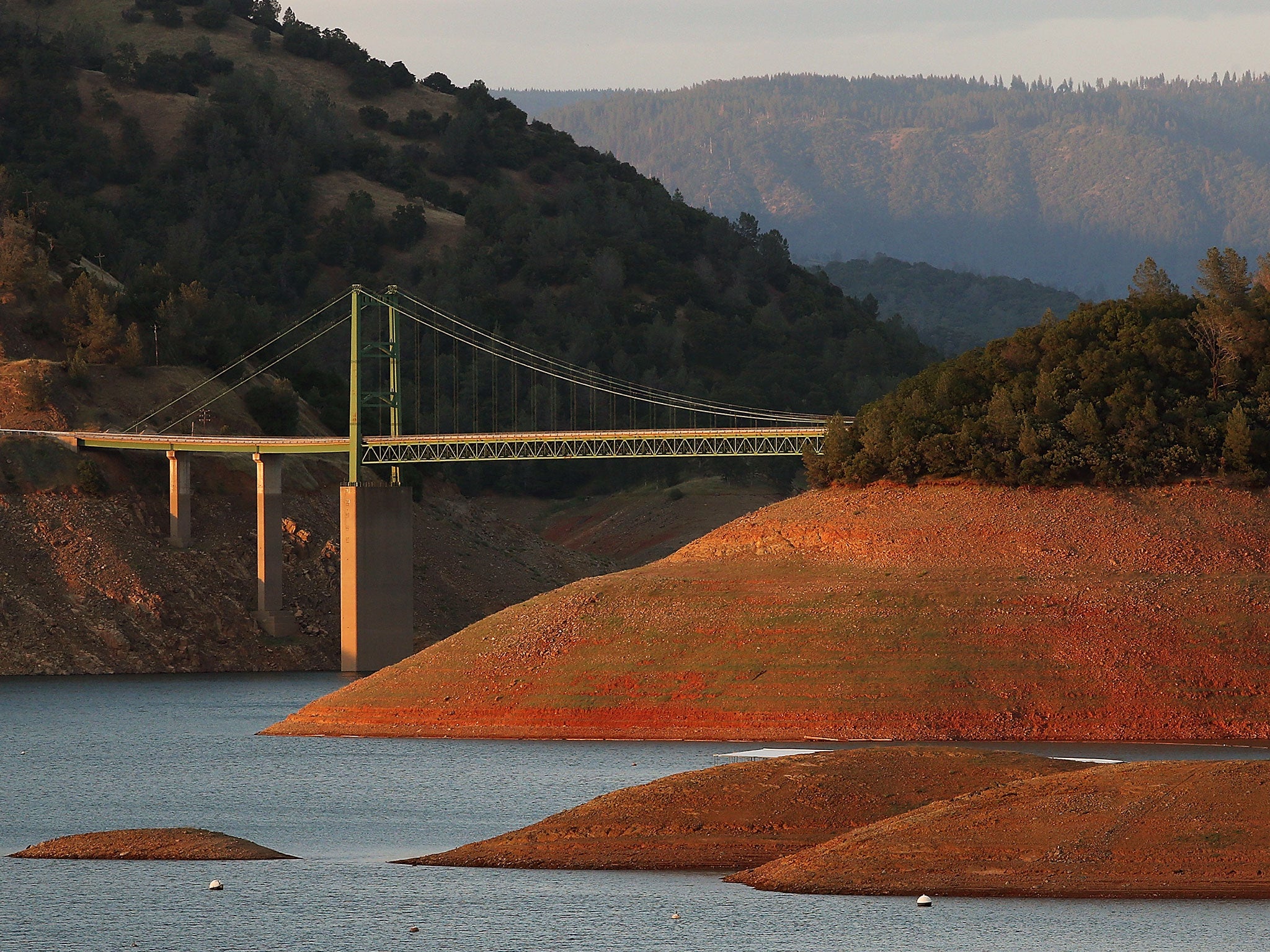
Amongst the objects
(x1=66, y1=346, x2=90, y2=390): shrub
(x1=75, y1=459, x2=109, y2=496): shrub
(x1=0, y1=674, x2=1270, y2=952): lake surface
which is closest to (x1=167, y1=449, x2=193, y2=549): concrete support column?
(x1=75, y1=459, x2=109, y2=496): shrub

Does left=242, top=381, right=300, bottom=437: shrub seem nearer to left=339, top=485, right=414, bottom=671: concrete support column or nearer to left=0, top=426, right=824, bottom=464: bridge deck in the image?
left=0, top=426, right=824, bottom=464: bridge deck

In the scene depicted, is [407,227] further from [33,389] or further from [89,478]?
[89,478]

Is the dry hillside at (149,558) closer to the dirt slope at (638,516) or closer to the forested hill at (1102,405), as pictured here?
the dirt slope at (638,516)

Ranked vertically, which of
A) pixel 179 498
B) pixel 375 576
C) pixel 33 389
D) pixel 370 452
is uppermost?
pixel 33 389

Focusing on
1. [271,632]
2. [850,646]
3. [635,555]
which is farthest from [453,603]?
[850,646]

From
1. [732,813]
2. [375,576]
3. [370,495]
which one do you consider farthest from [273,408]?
[732,813]

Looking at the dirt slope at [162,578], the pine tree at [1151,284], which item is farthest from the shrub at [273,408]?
the pine tree at [1151,284]
